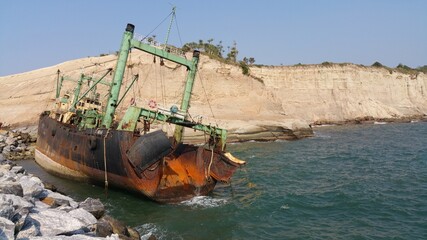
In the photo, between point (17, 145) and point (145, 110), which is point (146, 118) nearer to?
point (145, 110)

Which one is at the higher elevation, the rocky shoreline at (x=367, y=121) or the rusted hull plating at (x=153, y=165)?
the rocky shoreline at (x=367, y=121)

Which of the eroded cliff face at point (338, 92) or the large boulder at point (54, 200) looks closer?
the large boulder at point (54, 200)

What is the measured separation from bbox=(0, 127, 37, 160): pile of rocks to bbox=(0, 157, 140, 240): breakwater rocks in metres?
21.2

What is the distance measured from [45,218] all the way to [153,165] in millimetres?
6791

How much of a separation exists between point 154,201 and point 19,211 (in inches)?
315

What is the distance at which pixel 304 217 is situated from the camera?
1320 cm

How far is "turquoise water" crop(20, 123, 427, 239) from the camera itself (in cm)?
1181

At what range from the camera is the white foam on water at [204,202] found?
14.9 m

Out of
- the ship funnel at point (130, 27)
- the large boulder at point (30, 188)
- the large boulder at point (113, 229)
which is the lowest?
the large boulder at point (113, 229)

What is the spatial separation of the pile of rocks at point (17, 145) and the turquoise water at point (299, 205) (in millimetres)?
10031

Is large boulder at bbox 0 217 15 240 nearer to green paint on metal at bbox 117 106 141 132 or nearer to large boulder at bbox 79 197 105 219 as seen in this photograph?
large boulder at bbox 79 197 105 219

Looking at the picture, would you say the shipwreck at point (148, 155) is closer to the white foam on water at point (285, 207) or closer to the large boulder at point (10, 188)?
the white foam on water at point (285, 207)

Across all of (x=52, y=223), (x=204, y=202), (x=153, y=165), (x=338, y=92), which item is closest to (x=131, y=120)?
(x=153, y=165)

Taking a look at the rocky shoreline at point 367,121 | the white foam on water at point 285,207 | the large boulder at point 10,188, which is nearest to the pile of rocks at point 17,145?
the large boulder at point 10,188
